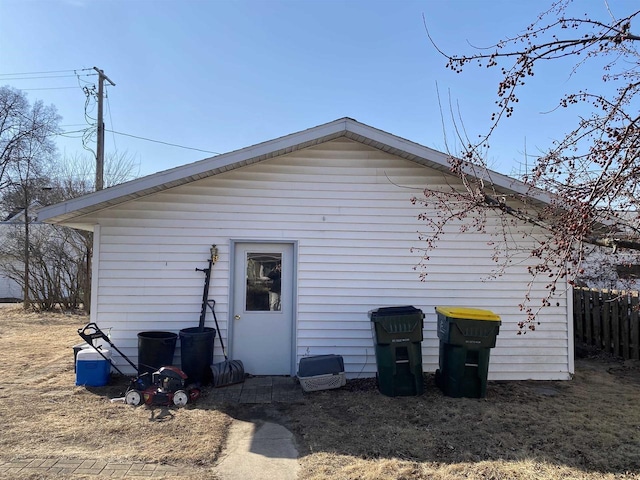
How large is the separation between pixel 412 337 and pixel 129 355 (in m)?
4.20

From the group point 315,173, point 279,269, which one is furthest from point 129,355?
point 315,173

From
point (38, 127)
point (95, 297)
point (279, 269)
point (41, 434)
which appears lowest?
point (41, 434)

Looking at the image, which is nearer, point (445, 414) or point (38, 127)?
point (445, 414)

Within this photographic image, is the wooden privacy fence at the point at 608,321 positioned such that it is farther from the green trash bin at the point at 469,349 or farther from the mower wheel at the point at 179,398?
the mower wheel at the point at 179,398

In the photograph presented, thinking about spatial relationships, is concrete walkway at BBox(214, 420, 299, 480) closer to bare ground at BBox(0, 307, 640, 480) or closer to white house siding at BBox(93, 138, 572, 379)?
bare ground at BBox(0, 307, 640, 480)

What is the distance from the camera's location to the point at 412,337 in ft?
18.7

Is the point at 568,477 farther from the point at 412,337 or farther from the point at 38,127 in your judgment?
the point at 38,127

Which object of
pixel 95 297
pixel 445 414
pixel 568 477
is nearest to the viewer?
pixel 568 477

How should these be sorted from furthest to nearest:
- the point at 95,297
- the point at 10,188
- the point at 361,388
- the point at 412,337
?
1. the point at 10,188
2. the point at 95,297
3. the point at 361,388
4. the point at 412,337

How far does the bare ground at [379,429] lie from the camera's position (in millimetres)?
3873

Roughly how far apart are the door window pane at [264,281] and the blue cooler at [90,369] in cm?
223

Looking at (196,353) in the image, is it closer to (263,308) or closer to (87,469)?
(263,308)

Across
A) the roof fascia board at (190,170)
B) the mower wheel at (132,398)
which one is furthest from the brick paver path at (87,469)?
the roof fascia board at (190,170)

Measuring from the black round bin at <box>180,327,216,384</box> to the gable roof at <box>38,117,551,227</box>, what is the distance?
2.15 meters
